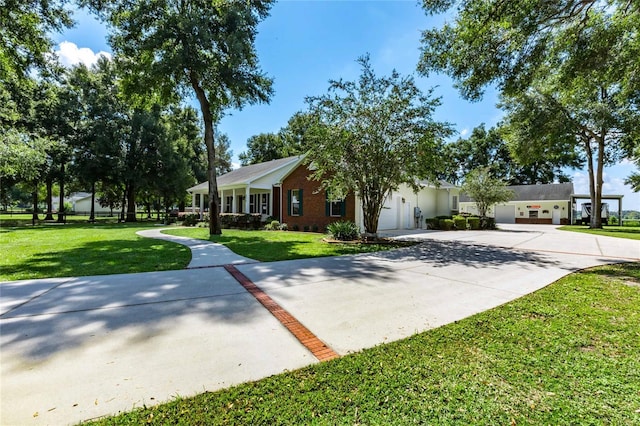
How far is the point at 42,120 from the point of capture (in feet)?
81.6

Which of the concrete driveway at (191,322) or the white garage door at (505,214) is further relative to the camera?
the white garage door at (505,214)

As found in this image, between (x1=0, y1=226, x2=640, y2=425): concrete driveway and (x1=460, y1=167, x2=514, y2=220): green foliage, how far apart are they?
52.3 feet

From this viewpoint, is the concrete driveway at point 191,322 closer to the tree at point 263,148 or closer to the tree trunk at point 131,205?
the tree trunk at point 131,205

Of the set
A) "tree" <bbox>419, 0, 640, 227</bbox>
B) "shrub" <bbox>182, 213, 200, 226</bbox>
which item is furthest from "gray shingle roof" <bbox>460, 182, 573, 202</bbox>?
"shrub" <bbox>182, 213, 200, 226</bbox>

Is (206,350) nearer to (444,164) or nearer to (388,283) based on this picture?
(388,283)

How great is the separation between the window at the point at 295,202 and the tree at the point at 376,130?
6.75 meters

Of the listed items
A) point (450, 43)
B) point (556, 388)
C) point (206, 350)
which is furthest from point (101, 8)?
point (556, 388)

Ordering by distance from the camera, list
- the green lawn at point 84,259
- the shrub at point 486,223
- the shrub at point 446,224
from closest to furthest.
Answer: the green lawn at point 84,259, the shrub at point 446,224, the shrub at point 486,223

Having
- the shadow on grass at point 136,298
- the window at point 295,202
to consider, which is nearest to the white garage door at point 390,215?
the window at point 295,202

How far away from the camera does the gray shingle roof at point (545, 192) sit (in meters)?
32.9

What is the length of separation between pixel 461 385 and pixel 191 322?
124 inches

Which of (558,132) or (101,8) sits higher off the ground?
(101,8)

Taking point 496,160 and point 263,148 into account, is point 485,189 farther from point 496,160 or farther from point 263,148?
point 263,148

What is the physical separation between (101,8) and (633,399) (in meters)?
18.8
